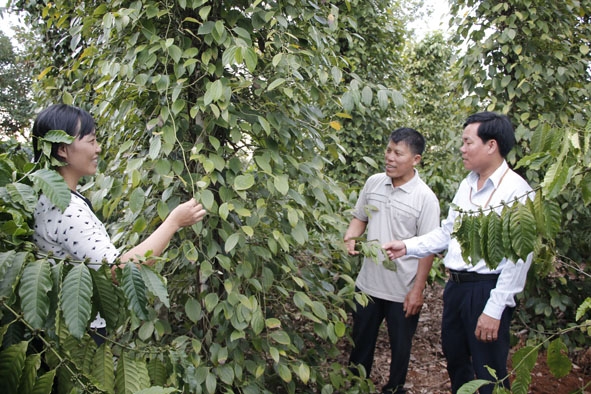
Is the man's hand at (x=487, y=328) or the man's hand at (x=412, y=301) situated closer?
the man's hand at (x=487, y=328)

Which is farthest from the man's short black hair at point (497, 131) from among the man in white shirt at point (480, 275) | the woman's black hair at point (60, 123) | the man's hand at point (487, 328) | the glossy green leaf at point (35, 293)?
the glossy green leaf at point (35, 293)

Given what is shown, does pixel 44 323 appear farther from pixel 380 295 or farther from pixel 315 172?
pixel 380 295

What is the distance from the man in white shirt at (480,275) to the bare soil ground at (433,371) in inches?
31.7

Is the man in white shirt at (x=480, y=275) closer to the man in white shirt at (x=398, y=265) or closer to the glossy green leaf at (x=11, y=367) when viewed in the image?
the man in white shirt at (x=398, y=265)

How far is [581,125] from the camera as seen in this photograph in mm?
2938

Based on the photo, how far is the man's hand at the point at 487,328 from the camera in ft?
6.82

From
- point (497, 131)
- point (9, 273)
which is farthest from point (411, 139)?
point (9, 273)

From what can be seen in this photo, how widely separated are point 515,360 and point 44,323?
1.04 metres

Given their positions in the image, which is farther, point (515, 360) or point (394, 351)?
point (394, 351)

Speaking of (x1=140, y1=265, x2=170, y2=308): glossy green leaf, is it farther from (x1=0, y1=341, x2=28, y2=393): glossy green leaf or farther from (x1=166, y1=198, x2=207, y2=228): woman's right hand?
(x1=166, y1=198, x2=207, y2=228): woman's right hand

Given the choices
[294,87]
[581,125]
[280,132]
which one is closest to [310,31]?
[294,87]

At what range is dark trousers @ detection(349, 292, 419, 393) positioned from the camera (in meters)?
2.61

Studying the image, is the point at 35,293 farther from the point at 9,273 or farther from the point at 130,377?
the point at 130,377

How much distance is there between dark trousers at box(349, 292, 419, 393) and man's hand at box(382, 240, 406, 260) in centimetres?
31
